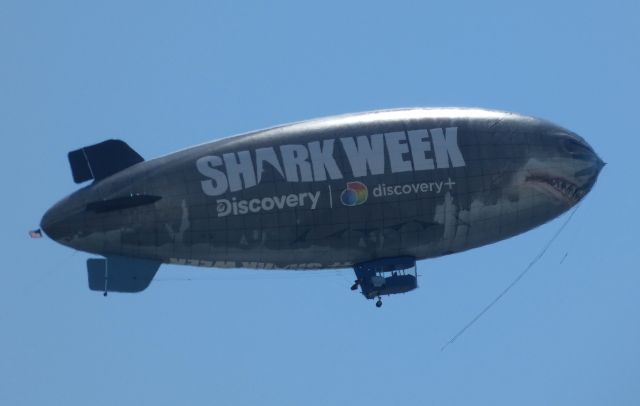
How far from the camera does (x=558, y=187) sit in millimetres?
71250

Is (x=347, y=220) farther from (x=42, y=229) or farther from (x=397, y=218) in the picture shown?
(x=42, y=229)

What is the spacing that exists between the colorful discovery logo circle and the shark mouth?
19.2 feet

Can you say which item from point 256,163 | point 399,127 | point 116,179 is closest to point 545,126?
point 399,127

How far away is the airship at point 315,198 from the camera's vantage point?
67.1 metres

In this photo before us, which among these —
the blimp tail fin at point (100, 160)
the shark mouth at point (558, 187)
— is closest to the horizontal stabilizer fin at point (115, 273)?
the blimp tail fin at point (100, 160)

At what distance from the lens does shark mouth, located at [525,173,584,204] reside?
70562 mm

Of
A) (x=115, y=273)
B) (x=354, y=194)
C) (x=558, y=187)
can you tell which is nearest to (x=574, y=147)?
(x=558, y=187)

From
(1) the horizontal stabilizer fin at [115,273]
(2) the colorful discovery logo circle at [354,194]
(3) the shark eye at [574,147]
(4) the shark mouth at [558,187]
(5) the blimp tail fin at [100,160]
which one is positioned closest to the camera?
(1) the horizontal stabilizer fin at [115,273]

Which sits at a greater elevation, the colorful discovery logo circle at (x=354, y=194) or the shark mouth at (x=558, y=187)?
the colorful discovery logo circle at (x=354, y=194)

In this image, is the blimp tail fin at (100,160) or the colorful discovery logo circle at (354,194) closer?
the colorful discovery logo circle at (354,194)

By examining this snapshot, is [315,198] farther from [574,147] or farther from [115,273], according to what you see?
[574,147]

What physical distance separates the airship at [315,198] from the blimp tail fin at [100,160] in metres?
0.03

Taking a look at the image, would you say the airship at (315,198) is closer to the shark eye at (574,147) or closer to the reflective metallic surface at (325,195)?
the reflective metallic surface at (325,195)

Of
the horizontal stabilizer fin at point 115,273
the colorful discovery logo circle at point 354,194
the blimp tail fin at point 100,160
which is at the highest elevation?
the blimp tail fin at point 100,160
